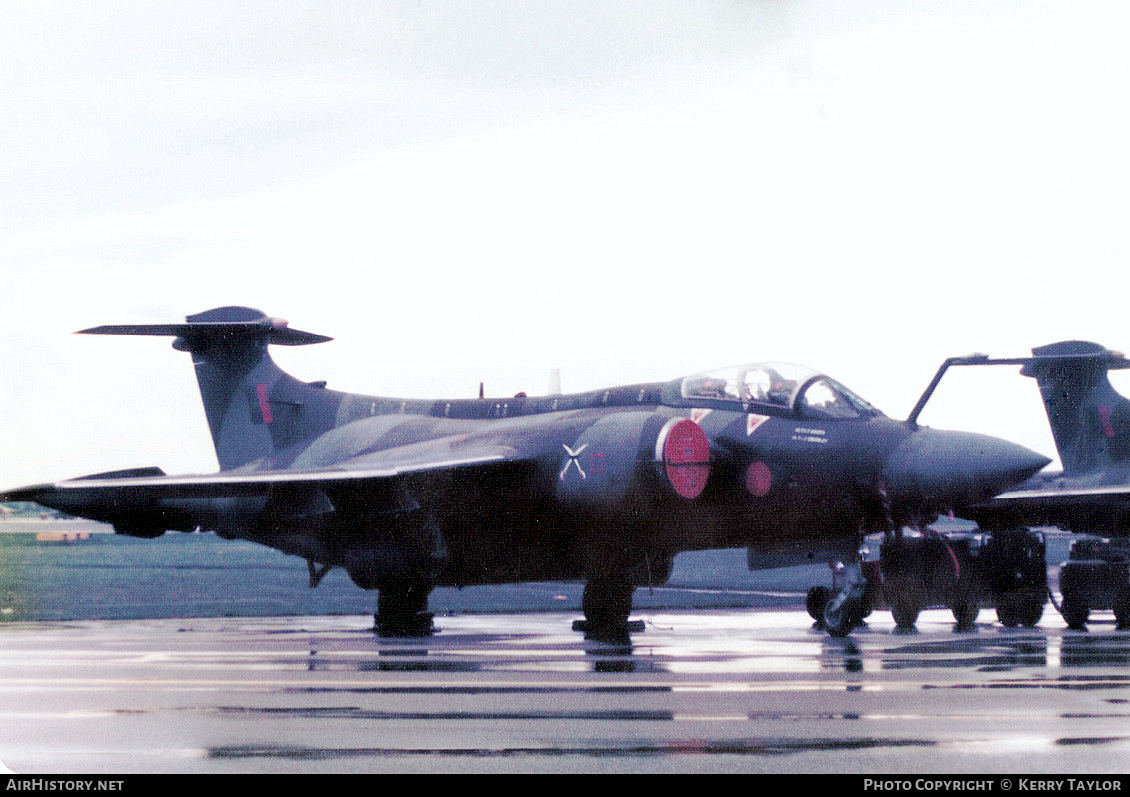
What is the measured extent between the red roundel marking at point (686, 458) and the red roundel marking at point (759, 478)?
1.63ft

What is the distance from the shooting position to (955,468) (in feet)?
45.6

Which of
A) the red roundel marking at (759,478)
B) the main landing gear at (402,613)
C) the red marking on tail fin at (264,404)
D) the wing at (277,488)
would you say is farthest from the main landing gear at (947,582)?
the red marking on tail fin at (264,404)

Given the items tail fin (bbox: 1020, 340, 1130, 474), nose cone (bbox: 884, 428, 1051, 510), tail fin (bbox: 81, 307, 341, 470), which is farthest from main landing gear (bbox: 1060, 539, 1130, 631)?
tail fin (bbox: 81, 307, 341, 470)

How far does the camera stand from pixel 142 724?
807 centimetres

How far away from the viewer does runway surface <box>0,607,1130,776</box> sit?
6602 mm

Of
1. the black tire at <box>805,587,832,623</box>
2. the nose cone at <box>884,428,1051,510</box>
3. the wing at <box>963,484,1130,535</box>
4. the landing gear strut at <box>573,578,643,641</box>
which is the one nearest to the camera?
the nose cone at <box>884,428,1051,510</box>

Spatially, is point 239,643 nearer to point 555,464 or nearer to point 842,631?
point 555,464

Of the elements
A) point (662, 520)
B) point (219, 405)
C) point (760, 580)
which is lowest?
point (760, 580)

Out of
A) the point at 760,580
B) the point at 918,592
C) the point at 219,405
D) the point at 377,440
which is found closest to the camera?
the point at 918,592

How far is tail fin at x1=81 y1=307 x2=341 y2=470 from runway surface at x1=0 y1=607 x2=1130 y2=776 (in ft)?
16.2

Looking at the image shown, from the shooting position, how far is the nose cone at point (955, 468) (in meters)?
13.8

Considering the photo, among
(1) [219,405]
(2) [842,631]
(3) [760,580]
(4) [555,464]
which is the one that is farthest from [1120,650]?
(3) [760,580]

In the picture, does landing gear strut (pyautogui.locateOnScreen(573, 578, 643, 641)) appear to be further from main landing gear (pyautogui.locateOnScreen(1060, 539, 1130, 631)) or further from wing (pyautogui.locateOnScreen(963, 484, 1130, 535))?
main landing gear (pyautogui.locateOnScreen(1060, 539, 1130, 631))
